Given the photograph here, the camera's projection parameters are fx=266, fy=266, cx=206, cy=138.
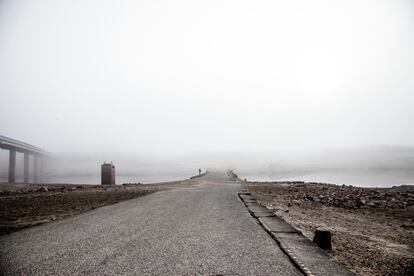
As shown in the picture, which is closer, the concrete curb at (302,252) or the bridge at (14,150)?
the concrete curb at (302,252)

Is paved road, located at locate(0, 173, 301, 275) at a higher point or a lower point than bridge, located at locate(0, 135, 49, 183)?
lower

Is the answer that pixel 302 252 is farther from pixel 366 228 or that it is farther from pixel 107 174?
pixel 107 174

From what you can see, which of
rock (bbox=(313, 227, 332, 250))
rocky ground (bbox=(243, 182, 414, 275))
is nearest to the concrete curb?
rock (bbox=(313, 227, 332, 250))

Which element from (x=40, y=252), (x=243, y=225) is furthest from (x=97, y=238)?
(x=243, y=225)

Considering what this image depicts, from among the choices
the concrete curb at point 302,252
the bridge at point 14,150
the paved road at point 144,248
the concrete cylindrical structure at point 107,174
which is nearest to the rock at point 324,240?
the concrete curb at point 302,252

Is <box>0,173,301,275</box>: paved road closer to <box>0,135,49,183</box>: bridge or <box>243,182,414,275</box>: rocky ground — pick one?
<box>243,182,414,275</box>: rocky ground

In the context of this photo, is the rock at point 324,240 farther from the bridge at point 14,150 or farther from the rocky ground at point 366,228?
the bridge at point 14,150

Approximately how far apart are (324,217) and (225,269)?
311 inches

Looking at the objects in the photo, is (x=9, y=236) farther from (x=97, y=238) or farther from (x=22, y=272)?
(x=22, y=272)

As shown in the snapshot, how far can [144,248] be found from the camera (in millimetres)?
5742

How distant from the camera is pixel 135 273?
14.6ft

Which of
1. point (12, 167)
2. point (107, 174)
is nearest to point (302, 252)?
point (107, 174)

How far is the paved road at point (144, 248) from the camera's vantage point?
4.64 meters

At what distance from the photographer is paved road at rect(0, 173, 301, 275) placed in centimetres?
464
